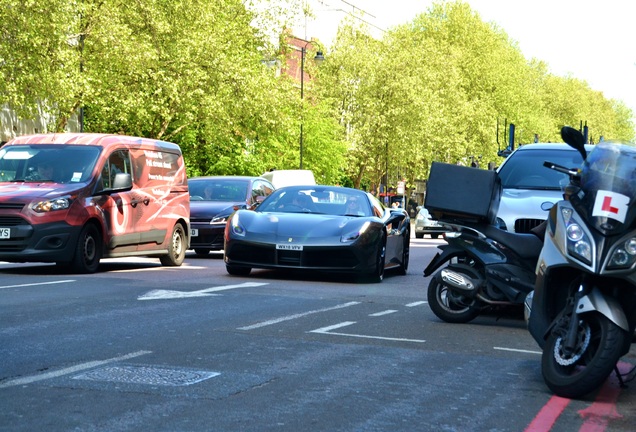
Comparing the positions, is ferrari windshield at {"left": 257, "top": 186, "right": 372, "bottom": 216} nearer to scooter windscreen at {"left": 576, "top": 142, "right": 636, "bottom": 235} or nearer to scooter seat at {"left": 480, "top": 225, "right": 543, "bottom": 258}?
scooter seat at {"left": 480, "top": 225, "right": 543, "bottom": 258}

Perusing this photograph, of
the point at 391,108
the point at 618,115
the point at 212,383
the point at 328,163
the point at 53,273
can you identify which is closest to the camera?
the point at 212,383

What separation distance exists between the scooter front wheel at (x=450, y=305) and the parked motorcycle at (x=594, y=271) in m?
3.76

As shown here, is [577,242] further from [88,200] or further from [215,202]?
[215,202]

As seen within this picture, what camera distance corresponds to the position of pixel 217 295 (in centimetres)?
1342

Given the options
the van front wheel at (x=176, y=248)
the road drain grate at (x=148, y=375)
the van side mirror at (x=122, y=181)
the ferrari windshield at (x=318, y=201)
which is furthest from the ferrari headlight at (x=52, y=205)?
the road drain grate at (x=148, y=375)

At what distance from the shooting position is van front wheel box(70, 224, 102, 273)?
1659 cm

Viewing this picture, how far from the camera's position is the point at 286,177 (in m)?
38.7

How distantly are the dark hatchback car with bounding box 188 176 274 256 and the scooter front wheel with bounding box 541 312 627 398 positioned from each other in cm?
1519

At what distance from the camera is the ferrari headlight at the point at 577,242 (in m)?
→ 7.24

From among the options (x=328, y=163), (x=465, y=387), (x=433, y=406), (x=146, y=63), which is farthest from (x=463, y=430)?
(x=328, y=163)

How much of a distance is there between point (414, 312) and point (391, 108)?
192 feet

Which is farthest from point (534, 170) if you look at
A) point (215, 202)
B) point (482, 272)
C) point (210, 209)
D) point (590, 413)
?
point (215, 202)

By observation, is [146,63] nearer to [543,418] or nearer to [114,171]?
[114,171]

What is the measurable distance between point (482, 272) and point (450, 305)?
0.48 m
